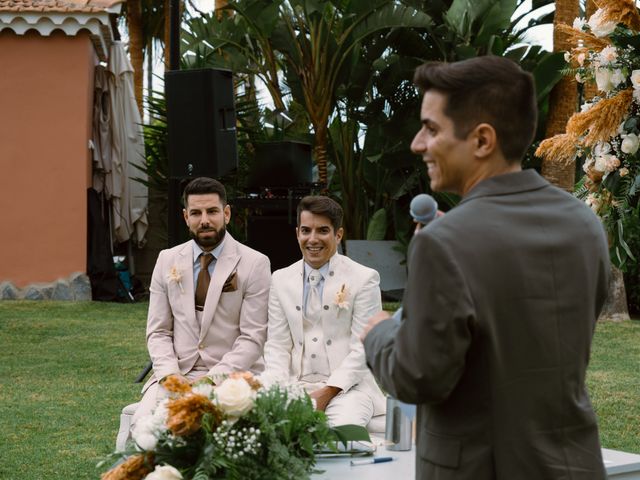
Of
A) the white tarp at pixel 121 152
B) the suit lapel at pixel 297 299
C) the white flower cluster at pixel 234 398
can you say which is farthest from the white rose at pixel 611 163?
the white tarp at pixel 121 152

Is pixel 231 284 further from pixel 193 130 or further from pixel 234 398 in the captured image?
pixel 193 130

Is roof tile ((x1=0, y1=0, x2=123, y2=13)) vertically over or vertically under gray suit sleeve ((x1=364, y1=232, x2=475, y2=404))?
over

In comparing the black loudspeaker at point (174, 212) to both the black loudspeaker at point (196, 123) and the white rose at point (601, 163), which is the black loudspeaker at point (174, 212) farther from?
the white rose at point (601, 163)

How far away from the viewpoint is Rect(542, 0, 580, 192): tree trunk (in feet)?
46.7

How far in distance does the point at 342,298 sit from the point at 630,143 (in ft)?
5.77

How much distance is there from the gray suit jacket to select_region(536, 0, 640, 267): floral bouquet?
145 inches

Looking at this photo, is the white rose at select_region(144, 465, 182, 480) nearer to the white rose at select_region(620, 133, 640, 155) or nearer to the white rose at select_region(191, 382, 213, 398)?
the white rose at select_region(191, 382, 213, 398)

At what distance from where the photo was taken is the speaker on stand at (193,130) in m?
9.41

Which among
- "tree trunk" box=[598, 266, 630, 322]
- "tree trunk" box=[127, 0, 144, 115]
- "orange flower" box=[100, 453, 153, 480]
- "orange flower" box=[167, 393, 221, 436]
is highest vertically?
"tree trunk" box=[127, 0, 144, 115]

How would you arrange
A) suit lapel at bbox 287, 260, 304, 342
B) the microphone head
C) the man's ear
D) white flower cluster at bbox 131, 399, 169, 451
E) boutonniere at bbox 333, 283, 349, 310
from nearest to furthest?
the man's ear < the microphone head < white flower cluster at bbox 131, 399, 169, 451 < boutonniere at bbox 333, 283, 349, 310 < suit lapel at bbox 287, 260, 304, 342

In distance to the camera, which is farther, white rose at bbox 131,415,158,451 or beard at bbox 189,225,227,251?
beard at bbox 189,225,227,251

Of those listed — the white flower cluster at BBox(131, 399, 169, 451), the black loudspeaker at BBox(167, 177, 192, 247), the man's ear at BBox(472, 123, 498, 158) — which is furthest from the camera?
the black loudspeaker at BBox(167, 177, 192, 247)

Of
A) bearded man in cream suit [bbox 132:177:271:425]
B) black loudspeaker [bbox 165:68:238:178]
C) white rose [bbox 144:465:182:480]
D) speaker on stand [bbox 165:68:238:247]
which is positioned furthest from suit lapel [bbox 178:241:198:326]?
black loudspeaker [bbox 165:68:238:178]

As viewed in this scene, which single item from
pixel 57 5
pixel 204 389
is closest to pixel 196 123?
pixel 204 389
